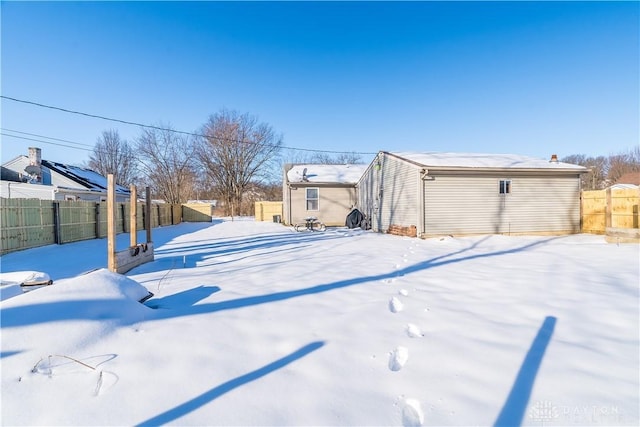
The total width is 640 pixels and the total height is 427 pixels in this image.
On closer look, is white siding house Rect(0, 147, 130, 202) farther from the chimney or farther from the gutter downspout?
the gutter downspout

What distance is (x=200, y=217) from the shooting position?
2947 cm

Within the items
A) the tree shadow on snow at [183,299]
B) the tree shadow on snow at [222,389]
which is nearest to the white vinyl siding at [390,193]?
the tree shadow on snow at [183,299]

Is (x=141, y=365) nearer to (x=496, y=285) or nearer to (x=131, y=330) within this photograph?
(x=131, y=330)

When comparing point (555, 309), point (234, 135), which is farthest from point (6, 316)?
point (234, 135)

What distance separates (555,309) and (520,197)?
9554 mm

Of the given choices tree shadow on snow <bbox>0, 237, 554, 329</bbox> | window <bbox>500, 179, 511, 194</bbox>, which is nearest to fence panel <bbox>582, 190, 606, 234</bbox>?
→ window <bbox>500, 179, 511, 194</bbox>

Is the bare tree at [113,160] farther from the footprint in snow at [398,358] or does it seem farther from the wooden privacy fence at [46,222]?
the footprint in snow at [398,358]

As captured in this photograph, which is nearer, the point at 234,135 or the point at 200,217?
the point at 200,217

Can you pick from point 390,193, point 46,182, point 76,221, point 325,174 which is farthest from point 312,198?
point 46,182

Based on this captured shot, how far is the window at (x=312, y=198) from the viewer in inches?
731

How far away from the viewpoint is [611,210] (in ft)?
32.8

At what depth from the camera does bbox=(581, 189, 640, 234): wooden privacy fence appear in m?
10.8

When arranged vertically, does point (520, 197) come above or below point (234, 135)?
below

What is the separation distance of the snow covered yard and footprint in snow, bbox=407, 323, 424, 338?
3 cm
